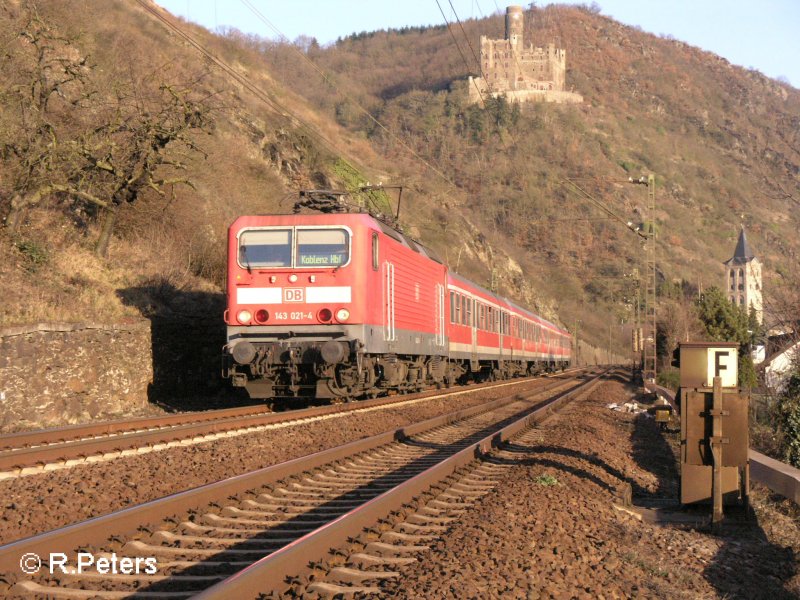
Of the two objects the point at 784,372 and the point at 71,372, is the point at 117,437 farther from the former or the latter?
the point at 784,372

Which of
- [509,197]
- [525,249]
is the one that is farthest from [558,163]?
[525,249]

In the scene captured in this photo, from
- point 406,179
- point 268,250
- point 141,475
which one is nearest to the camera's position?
point 141,475

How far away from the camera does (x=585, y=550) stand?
614cm

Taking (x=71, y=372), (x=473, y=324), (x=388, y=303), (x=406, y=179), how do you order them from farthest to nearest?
(x=406, y=179)
(x=473, y=324)
(x=388, y=303)
(x=71, y=372)

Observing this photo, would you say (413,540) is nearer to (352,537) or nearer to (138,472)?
(352,537)

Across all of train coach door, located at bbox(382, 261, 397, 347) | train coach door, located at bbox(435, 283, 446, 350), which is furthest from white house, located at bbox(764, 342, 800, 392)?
train coach door, located at bbox(435, 283, 446, 350)

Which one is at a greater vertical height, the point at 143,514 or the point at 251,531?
the point at 143,514

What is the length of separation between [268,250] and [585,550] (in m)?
10.7

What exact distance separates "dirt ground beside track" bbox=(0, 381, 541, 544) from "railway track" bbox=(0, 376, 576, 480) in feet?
1.14

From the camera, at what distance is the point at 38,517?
22.1ft

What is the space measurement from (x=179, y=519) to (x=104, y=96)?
21.9 meters

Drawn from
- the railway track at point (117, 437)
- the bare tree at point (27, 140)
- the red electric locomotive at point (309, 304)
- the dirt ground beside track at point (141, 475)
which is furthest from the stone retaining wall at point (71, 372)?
the bare tree at point (27, 140)

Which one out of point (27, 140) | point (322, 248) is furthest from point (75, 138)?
point (322, 248)

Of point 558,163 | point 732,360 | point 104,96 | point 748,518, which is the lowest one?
point 748,518
